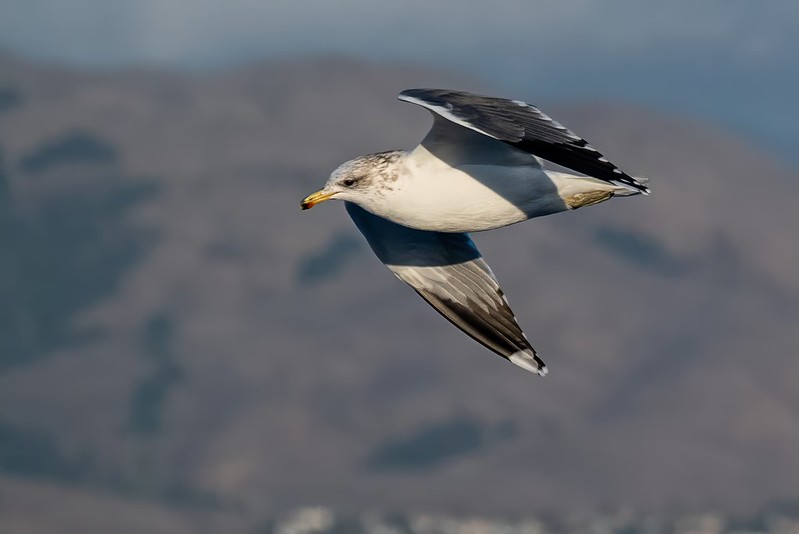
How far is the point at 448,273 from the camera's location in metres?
18.6

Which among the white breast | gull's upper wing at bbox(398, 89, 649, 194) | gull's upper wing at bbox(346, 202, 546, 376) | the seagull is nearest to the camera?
gull's upper wing at bbox(398, 89, 649, 194)

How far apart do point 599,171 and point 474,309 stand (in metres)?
4.88

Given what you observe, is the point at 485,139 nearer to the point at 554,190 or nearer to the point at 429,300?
the point at 554,190

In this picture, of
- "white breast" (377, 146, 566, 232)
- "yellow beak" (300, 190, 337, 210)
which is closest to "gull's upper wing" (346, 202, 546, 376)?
"white breast" (377, 146, 566, 232)

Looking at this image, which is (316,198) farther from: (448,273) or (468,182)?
(448,273)

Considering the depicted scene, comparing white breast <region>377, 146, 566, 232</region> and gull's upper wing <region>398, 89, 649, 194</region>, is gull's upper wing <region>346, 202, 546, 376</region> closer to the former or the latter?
white breast <region>377, 146, 566, 232</region>

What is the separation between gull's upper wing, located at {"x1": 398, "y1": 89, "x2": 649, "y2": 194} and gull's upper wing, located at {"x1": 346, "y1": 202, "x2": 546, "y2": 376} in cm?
289

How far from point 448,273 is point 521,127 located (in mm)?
4152

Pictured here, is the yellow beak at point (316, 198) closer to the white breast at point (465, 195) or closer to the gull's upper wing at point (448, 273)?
the white breast at point (465, 195)

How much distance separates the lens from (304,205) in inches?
655

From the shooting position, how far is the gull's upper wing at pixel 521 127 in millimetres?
13984

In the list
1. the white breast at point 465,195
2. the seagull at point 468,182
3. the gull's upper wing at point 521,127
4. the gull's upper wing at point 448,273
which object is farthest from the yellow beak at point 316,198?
the gull's upper wing at point 448,273

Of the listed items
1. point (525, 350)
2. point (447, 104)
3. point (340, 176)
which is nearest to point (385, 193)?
point (340, 176)

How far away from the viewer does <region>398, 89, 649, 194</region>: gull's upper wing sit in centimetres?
1398
